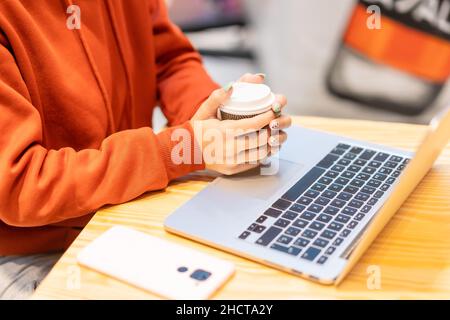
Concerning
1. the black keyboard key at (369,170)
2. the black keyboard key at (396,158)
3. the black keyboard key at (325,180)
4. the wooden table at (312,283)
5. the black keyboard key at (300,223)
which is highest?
the black keyboard key at (396,158)

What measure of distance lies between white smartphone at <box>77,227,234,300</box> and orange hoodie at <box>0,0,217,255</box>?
0.09 m

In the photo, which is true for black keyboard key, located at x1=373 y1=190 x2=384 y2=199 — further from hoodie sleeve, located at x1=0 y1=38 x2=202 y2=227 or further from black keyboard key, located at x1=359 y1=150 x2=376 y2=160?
hoodie sleeve, located at x1=0 y1=38 x2=202 y2=227

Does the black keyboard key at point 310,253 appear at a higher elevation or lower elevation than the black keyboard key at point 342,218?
lower

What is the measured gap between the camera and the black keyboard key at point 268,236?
2.20 feet

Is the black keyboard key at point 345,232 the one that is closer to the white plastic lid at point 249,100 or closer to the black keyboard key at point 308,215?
the black keyboard key at point 308,215

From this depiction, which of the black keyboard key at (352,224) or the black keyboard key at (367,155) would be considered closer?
the black keyboard key at (352,224)

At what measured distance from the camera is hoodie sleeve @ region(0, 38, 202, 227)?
0.73m

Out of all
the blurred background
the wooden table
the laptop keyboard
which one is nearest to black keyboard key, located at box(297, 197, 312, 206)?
the laptop keyboard

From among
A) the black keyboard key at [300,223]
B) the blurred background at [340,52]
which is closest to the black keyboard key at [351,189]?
the black keyboard key at [300,223]

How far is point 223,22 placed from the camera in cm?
168

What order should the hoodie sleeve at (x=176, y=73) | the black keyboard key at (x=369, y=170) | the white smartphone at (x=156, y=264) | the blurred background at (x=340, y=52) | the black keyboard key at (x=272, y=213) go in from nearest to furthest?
the white smartphone at (x=156, y=264) < the black keyboard key at (x=272, y=213) < the black keyboard key at (x=369, y=170) < the hoodie sleeve at (x=176, y=73) < the blurred background at (x=340, y=52)

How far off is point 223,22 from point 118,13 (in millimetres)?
755

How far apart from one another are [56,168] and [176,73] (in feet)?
1.36

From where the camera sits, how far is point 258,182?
802 millimetres
